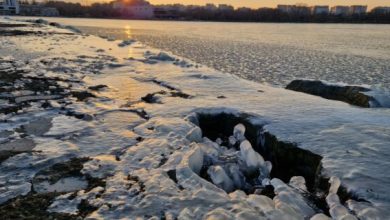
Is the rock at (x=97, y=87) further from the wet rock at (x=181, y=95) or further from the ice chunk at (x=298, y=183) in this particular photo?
the ice chunk at (x=298, y=183)

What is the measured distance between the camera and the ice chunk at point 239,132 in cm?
594

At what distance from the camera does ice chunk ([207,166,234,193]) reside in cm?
443

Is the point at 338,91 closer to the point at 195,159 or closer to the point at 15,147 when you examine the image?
the point at 195,159

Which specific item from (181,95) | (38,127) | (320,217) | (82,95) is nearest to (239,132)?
(320,217)

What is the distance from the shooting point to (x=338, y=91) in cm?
953

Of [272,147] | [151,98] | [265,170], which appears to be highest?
[151,98]

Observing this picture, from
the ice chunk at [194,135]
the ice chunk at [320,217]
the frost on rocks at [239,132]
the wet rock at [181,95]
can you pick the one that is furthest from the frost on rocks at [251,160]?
the wet rock at [181,95]

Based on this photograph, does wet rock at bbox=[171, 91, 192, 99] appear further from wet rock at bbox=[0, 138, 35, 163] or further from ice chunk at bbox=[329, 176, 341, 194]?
ice chunk at bbox=[329, 176, 341, 194]

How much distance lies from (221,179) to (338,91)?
6278 millimetres

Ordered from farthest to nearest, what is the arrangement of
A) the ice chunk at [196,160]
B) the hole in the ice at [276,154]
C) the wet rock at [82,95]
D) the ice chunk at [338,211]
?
the wet rock at [82,95] → the ice chunk at [196,160] → the hole in the ice at [276,154] → the ice chunk at [338,211]

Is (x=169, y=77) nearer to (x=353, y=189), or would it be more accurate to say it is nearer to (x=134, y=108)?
(x=134, y=108)

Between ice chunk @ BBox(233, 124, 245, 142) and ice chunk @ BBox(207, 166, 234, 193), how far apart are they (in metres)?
1.40

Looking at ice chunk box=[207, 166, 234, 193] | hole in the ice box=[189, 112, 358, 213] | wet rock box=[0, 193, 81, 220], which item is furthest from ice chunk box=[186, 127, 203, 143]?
wet rock box=[0, 193, 81, 220]

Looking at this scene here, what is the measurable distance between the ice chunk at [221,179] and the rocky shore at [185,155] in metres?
0.02
